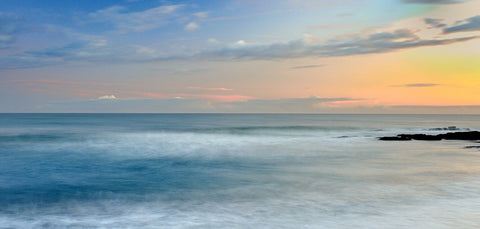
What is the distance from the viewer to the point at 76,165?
72.7 ft

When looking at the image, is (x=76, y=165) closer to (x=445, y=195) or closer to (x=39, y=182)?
(x=39, y=182)

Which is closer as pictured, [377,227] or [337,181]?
[377,227]

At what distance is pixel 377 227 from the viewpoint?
30.0 ft

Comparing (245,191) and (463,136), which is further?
(463,136)

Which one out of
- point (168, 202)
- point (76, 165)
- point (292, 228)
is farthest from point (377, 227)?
point (76, 165)

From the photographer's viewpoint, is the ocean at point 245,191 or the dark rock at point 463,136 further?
the dark rock at point 463,136

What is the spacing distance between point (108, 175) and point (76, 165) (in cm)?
498

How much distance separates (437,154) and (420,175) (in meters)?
9.08

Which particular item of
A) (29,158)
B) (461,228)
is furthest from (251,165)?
(29,158)

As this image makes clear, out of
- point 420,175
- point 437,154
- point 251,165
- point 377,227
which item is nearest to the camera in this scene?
point 377,227

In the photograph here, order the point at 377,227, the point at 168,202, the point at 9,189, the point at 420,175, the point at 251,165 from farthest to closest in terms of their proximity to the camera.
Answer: the point at 251,165, the point at 420,175, the point at 9,189, the point at 168,202, the point at 377,227

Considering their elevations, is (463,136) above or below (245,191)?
above

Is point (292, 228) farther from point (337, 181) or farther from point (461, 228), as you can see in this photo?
point (337, 181)

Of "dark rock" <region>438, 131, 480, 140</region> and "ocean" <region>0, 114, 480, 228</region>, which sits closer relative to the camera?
"ocean" <region>0, 114, 480, 228</region>
